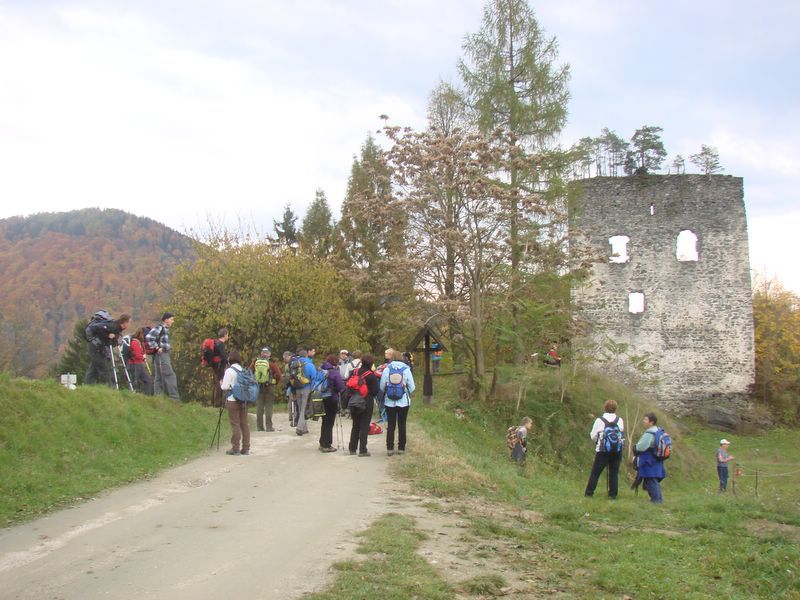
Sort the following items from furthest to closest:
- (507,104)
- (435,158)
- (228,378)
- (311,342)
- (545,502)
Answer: (311,342) < (507,104) < (435,158) < (228,378) < (545,502)

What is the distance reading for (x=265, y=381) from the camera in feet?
54.0

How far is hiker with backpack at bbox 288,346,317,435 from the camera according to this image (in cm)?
1552

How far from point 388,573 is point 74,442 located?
690 centimetres

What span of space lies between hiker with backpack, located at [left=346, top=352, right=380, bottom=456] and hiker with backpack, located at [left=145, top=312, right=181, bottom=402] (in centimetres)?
474

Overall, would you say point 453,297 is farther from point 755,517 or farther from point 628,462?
point 755,517

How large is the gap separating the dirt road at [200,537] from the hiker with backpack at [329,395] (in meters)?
1.78

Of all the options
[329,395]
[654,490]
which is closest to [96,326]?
[329,395]

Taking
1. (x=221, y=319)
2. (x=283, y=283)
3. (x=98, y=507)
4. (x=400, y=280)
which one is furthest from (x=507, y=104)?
(x=98, y=507)

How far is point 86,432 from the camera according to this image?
11844 mm

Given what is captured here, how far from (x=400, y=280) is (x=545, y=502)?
1045 cm

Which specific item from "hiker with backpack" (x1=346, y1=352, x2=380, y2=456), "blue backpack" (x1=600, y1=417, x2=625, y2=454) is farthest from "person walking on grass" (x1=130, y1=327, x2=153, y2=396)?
"blue backpack" (x1=600, y1=417, x2=625, y2=454)

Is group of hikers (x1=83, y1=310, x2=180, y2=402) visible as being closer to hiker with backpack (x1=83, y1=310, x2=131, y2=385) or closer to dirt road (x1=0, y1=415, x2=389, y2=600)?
hiker with backpack (x1=83, y1=310, x2=131, y2=385)

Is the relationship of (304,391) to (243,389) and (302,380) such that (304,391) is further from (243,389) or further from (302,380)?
(243,389)

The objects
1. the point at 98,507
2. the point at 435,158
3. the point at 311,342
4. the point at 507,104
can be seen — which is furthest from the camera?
the point at 311,342
